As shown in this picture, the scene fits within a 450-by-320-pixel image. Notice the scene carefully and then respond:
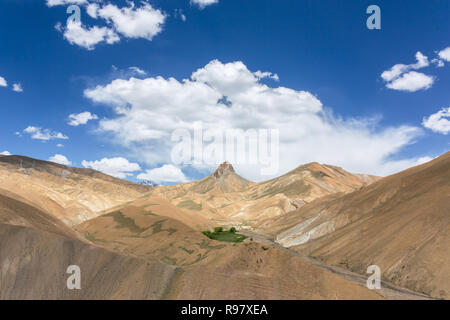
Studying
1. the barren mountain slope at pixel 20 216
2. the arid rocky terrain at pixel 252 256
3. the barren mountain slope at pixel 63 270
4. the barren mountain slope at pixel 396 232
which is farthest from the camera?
the barren mountain slope at pixel 20 216

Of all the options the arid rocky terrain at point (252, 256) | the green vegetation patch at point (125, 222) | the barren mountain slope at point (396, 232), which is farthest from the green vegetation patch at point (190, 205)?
the barren mountain slope at point (396, 232)

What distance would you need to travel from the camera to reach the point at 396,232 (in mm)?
38719

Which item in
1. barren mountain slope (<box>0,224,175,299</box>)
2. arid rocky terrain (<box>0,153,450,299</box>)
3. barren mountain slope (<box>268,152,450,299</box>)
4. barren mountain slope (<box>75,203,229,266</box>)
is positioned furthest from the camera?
barren mountain slope (<box>75,203,229,266</box>)

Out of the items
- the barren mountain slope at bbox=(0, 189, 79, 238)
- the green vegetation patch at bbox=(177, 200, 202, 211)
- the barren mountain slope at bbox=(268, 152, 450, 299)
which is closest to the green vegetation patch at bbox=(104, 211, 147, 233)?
the barren mountain slope at bbox=(0, 189, 79, 238)

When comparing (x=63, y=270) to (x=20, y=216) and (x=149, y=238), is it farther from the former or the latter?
(x=149, y=238)

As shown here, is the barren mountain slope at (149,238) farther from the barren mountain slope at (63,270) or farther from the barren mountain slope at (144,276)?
the barren mountain slope at (63,270)

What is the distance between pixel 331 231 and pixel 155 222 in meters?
34.9

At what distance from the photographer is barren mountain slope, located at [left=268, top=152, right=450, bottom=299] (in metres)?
31.2

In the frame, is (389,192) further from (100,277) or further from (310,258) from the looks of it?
(100,277)

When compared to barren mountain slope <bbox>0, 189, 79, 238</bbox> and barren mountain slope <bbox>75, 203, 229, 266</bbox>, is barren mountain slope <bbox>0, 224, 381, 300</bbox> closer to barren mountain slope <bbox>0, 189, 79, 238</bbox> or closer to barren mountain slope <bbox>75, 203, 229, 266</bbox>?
barren mountain slope <bbox>0, 189, 79, 238</bbox>

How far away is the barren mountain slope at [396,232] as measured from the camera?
31202mm

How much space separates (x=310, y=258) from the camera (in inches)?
2009

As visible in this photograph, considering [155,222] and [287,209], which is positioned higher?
[287,209]
